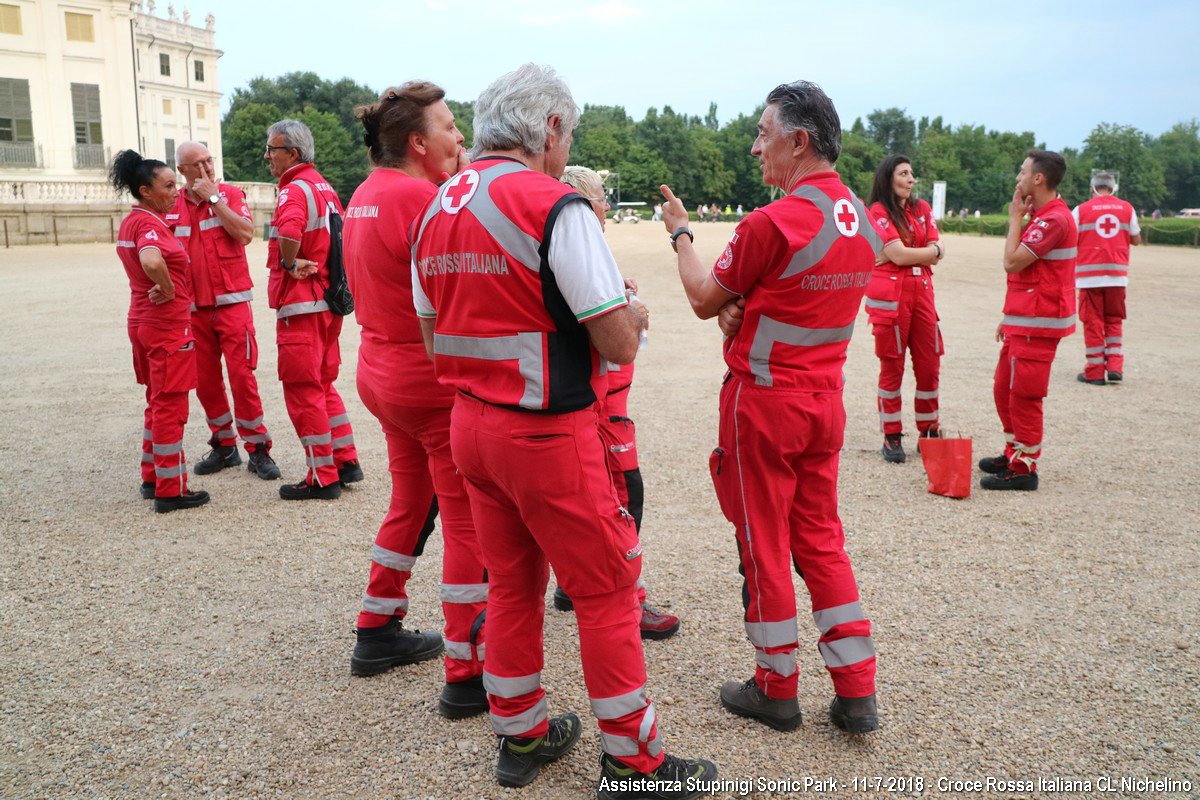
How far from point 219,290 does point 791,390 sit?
191 inches

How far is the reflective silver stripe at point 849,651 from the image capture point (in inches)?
134

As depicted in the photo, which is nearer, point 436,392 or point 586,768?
point 586,768

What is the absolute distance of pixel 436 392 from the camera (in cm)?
349

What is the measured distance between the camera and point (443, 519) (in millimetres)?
3570

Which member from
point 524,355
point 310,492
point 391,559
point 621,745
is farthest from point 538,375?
point 310,492

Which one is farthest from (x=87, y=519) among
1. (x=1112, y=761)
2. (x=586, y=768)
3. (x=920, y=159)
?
(x=920, y=159)

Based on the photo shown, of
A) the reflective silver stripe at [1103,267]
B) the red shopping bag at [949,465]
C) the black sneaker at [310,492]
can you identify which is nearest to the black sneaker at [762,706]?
the red shopping bag at [949,465]

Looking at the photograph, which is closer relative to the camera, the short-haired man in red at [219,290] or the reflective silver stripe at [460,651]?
the reflective silver stripe at [460,651]

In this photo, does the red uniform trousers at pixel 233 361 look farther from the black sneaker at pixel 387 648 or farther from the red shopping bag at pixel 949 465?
the red shopping bag at pixel 949 465

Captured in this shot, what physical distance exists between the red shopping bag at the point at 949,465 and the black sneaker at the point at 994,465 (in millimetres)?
713

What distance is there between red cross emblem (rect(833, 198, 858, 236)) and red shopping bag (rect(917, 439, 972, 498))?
3.35 meters

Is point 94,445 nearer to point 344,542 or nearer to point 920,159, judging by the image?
point 344,542

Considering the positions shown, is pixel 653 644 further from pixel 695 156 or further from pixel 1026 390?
pixel 695 156

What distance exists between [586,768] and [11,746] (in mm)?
2128
